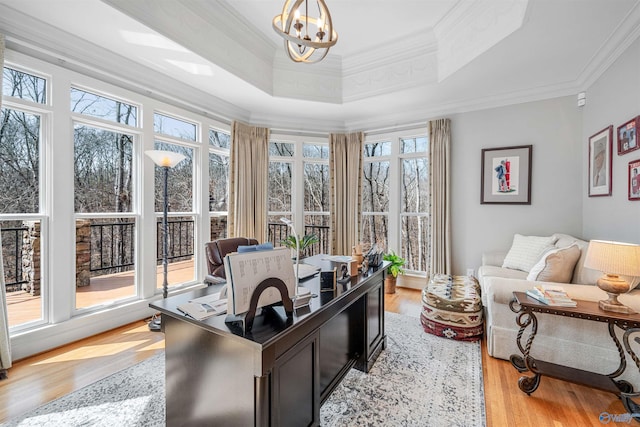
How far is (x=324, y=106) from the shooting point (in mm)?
4234

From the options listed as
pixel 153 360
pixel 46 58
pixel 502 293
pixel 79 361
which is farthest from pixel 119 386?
pixel 502 293

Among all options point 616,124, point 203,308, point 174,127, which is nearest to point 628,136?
point 616,124

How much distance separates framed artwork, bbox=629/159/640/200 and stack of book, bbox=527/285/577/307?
99cm

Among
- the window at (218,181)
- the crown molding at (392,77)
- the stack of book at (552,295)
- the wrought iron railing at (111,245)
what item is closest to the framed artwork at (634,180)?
the stack of book at (552,295)

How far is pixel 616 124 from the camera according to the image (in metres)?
2.60

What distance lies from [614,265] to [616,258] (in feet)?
0.15

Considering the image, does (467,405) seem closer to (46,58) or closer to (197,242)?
(197,242)

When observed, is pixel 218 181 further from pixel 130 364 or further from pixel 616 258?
pixel 616 258

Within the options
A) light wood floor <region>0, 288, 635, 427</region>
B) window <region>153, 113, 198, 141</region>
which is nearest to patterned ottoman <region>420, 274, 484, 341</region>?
light wood floor <region>0, 288, 635, 427</region>

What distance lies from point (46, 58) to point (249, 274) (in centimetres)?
300

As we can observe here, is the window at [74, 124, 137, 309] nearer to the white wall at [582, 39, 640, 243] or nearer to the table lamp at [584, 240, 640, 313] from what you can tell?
the table lamp at [584, 240, 640, 313]

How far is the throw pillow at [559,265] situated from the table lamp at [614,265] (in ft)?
1.96

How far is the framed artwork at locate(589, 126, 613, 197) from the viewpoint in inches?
108

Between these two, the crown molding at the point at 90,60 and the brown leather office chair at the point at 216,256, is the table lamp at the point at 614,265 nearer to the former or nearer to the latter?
the brown leather office chair at the point at 216,256
